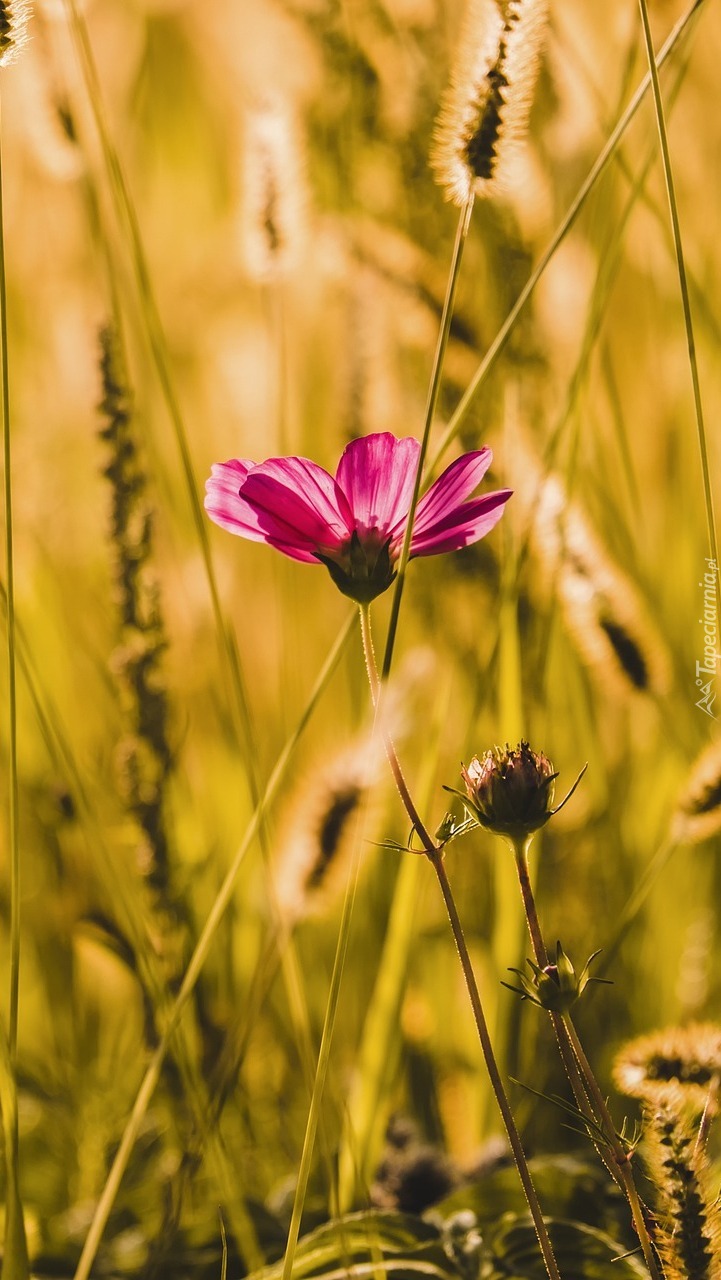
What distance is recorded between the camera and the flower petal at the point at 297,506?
1.30ft

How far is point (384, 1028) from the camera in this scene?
65 centimetres

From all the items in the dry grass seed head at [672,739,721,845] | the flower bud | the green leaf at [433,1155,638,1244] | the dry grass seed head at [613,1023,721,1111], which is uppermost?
the flower bud

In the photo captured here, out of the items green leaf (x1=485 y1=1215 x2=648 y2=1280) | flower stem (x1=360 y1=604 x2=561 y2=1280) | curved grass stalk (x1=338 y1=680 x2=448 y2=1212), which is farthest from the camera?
curved grass stalk (x1=338 y1=680 x2=448 y2=1212)

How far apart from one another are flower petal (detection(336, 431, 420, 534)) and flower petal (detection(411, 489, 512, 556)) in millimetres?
12

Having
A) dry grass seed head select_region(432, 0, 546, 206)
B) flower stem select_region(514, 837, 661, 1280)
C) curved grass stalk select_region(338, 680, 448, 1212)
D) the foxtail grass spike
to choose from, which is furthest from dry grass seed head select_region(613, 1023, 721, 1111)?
the foxtail grass spike

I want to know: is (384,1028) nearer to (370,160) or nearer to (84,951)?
(84,951)

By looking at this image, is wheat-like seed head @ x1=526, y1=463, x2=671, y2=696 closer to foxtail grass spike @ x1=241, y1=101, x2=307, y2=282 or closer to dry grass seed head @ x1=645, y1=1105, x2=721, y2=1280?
foxtail grass spike @ x1=241, y1=101, x2=307, y2=282

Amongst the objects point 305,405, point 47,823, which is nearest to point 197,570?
point 47,823

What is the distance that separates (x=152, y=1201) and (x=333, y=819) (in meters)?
0.26

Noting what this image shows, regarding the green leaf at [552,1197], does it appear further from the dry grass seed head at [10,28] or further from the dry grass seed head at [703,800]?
the dry grass seed head at [10,28]

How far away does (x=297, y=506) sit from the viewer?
16.4 inches

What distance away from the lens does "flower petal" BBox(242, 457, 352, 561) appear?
40 centimetres

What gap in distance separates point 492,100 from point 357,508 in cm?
15

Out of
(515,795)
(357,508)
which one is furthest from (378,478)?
(515,795)
